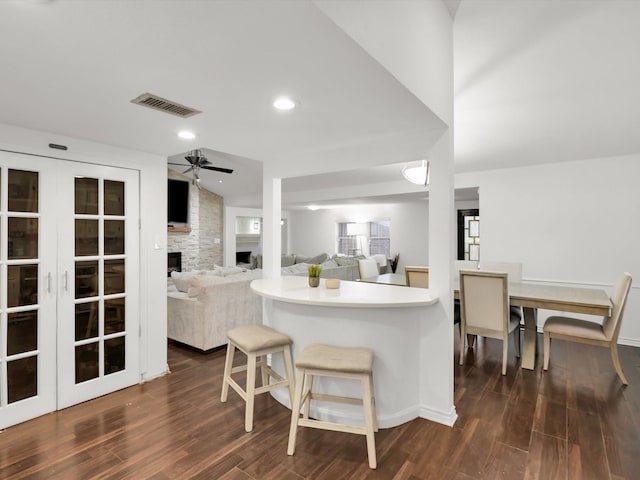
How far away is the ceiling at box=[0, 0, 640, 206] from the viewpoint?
1239 millimetres

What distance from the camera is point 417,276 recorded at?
3.95 meters

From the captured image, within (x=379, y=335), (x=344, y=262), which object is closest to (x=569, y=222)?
(x=379, y=335)

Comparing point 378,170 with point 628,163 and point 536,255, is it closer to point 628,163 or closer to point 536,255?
point 536,255

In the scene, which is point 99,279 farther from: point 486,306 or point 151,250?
point 486,306

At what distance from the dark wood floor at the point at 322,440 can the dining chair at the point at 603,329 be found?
358 millimetres

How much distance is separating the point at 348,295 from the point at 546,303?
7.29 ft

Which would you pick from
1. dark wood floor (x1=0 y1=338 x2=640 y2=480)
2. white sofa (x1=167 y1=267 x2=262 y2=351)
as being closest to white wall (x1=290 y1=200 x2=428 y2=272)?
white sofa (x1=167 y1=267 x2=262 y2=351)

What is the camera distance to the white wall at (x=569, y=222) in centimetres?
416

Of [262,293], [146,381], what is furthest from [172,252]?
[262,293]

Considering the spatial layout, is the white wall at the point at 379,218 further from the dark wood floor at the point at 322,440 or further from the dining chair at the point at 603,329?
the dark wood floor at the point at 322,440

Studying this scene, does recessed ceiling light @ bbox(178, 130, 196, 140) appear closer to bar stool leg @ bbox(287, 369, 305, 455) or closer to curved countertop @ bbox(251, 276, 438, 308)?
curved countertop @ bbox(251, 276, 438, 308)

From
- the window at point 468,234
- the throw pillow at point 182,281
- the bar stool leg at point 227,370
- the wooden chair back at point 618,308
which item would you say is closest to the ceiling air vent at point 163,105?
the bar stool leg at point 227,370

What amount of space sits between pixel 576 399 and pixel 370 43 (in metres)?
3.23

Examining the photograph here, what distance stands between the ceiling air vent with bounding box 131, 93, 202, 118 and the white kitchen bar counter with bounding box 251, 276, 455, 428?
139 centimetres
